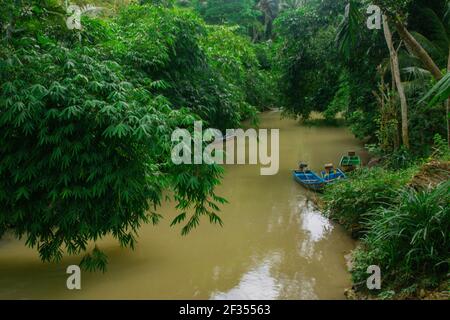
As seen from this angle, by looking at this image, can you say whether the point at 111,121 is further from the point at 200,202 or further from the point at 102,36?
the point at 102,36

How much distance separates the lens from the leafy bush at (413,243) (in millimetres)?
5301

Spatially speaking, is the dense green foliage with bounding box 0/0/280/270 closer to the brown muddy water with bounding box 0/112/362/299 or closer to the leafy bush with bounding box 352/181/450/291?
the brown muddy water with bounding box 0/112/362/299

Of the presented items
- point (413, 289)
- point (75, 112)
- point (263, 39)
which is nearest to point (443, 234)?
point (413, 289)

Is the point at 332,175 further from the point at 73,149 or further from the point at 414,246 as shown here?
the point at 73,149

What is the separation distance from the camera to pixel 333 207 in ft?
29.4

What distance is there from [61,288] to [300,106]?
10850 mm

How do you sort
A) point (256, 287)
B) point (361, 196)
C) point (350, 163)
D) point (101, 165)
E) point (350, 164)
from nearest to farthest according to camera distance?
point (101, 165) < point (256, 287) < point (361, 196) < point (350, 164) < point (350, 163)
